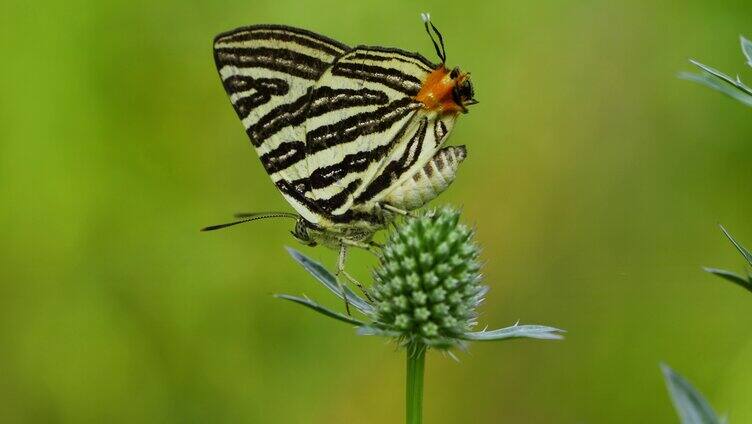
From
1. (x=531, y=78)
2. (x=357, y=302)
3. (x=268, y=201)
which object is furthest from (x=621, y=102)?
(x=357, y=302)

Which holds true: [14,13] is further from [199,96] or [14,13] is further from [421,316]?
[421,316]

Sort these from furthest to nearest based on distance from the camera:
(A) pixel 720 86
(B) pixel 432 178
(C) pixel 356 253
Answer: (C) pixel 356 253
(B) pixel 432 178
(A) pixel 720 86

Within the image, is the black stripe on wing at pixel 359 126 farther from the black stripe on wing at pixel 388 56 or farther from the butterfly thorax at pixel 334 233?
the butterfly thorax at pixel 334 233

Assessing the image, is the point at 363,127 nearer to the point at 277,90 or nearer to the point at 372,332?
the point at 277,90

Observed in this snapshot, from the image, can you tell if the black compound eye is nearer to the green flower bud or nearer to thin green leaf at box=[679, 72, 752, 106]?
the green flower bud

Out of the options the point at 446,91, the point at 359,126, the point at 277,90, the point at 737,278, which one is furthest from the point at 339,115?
the point at 737,278

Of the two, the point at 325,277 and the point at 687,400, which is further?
the point at 325,277
